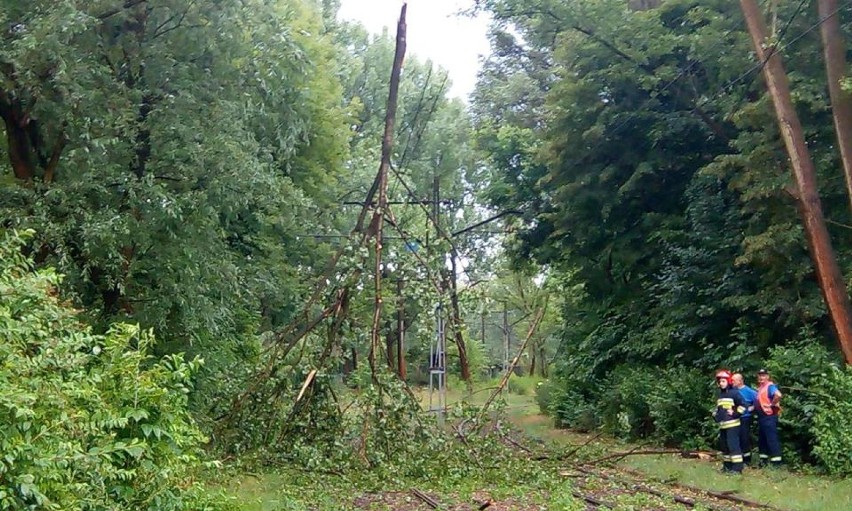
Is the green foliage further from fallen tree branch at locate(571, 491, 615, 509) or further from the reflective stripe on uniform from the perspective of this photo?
fallen tree branch at locate(571, 491, 615, 509)

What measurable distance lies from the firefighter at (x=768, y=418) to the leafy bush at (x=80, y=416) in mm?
9345

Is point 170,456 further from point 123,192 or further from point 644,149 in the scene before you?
point 644,149

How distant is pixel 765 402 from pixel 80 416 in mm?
10631

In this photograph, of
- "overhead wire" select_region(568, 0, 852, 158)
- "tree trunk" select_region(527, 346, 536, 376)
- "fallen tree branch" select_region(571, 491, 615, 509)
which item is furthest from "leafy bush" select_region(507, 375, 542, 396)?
"fallen tree branch" select_region(571, 491, 615, 509)

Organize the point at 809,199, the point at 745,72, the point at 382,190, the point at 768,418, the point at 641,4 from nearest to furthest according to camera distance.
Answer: the point at 382,190, the point at 768,418, the point at 809,199, the point at 745,72, the point at 641,4

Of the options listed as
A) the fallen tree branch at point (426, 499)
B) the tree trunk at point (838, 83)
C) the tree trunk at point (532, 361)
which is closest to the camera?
the fallen tree branch at point (426, 499)

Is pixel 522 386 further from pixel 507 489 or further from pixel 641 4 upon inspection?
pixel 507 489

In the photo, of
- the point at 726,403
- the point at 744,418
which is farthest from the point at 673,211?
the point at 726,403

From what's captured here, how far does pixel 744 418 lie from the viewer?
1297 cm

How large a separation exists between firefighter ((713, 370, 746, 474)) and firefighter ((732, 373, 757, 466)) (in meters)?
0.13

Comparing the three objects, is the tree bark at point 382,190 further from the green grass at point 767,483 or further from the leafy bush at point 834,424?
the leafy bush at point 834,424

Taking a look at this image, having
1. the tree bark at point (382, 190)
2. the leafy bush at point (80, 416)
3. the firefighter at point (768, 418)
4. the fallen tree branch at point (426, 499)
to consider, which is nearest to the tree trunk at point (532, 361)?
the firefighter at point (768, 418)

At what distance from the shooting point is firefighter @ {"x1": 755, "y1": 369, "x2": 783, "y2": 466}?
41.6 ft

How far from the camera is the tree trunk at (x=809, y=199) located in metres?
12.9
